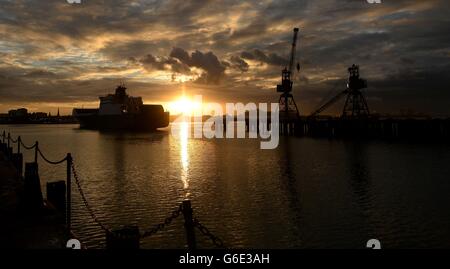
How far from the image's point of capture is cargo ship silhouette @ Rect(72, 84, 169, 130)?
400ft

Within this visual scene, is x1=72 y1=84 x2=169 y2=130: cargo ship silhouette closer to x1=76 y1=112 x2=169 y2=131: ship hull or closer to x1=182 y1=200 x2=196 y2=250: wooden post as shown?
x1=76 y1=112 x2=169 y2=131: ship hull

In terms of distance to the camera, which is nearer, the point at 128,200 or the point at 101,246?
the point at 101,246

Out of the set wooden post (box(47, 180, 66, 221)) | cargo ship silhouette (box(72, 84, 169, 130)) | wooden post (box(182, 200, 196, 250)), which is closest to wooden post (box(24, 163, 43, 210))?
wooden post (box(47, 180, 66, 221))

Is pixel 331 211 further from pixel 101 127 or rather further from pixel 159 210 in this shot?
pixel 101 127

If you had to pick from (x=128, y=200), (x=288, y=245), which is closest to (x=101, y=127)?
(x=128, y=200)

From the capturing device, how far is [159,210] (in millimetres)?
19250

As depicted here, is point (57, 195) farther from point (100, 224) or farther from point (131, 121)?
point (131, 121)

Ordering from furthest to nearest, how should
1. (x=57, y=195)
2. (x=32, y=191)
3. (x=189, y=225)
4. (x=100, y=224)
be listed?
1. (x=57, y=195)
2. (x=32, y=191)
3. (x=100, y=224)
4. (x=189, y=225)

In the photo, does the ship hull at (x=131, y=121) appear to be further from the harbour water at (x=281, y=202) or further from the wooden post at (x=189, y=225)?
the wooden post at (x=189, y=225)

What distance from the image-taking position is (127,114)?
12262 cm

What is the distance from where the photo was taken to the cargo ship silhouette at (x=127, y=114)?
122062 millimetres

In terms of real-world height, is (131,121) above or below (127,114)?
below

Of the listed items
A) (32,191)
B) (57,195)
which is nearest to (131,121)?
(57,195)
